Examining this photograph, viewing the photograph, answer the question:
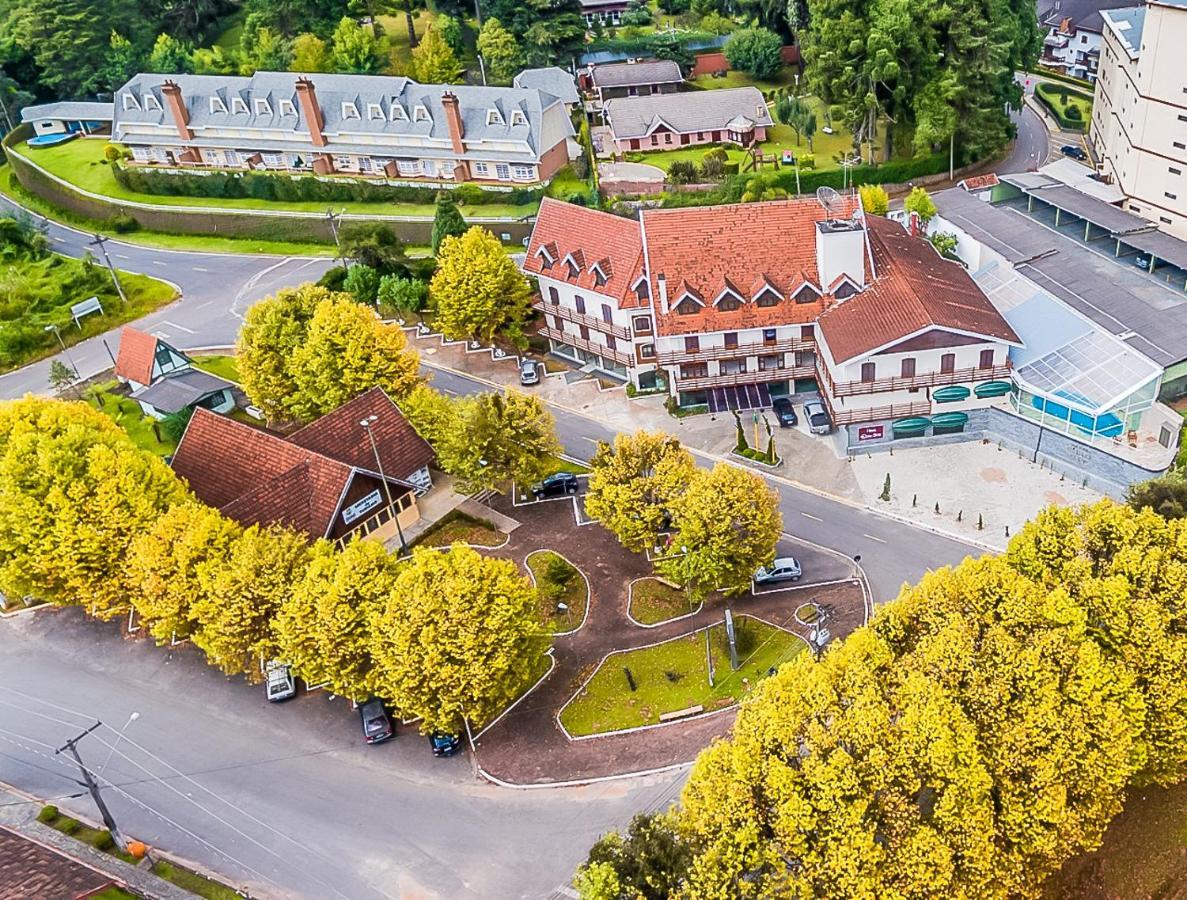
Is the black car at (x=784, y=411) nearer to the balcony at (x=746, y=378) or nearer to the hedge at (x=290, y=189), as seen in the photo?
the balcony at (x=746, y=378)

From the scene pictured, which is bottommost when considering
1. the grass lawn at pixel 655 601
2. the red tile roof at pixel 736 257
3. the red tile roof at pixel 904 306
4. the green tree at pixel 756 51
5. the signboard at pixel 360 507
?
the grass lawn at pixel 655 601

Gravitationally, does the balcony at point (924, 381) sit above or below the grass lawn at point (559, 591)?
above

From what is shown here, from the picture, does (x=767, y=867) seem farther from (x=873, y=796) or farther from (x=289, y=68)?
(x=289, y=68)

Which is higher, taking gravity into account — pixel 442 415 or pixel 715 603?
pixel 442 415

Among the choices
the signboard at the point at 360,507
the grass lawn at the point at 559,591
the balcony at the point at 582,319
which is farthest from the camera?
the balcony at the point at 582,319

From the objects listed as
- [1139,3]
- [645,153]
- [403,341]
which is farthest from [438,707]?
[1139,3]

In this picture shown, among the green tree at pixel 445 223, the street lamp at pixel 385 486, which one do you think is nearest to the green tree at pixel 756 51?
the green tree at pixel 445 223

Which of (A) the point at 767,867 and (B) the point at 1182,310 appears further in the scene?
(B) the point at 1182,310
